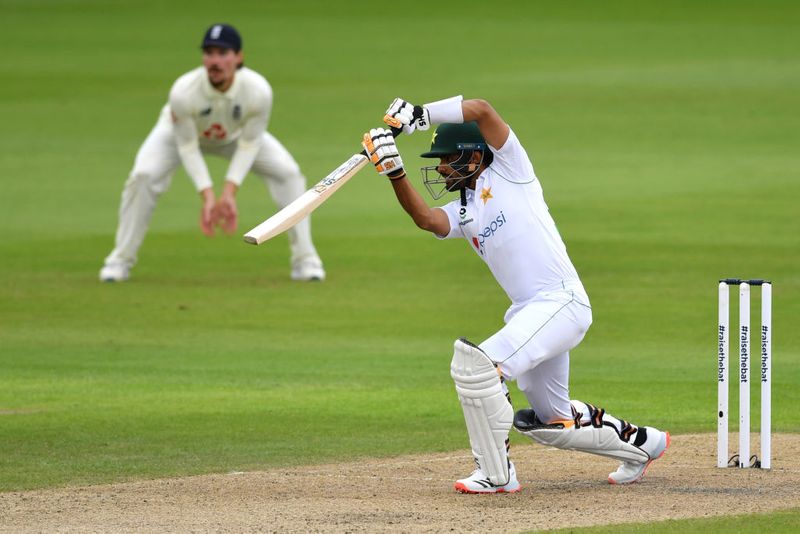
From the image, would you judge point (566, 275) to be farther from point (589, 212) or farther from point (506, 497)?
point (589, 212)

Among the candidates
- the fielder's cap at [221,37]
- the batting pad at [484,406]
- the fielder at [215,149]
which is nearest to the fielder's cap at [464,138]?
the batting pad at [484,406]

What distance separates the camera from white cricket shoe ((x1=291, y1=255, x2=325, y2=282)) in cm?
1563

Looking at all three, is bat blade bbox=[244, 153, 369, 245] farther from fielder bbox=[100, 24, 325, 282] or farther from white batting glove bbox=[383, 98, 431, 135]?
fielder bbox=[100, 24, 325, 282]

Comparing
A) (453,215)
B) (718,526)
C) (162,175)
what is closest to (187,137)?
Answer: (162,175)

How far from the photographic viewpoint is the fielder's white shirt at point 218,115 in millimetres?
14320

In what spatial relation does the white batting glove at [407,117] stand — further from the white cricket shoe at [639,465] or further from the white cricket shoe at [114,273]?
the white cricket shoe at [114,273]

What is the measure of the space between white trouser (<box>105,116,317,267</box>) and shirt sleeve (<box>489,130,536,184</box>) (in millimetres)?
7945

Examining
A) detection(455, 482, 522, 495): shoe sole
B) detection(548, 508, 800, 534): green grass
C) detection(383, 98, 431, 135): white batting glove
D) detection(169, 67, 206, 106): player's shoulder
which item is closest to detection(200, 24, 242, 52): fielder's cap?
detection(169, 67, 206, 106): player's shoulder

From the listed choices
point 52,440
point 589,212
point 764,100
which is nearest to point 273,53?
point 764,100

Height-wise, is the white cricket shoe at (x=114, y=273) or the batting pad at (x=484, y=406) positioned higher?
the white cricket shoe at (x=114, y=273)

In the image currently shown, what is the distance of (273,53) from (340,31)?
347cm

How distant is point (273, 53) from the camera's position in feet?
129

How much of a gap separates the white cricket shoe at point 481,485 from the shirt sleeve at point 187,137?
7463 millimetres

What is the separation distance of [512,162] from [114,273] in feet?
29.3
